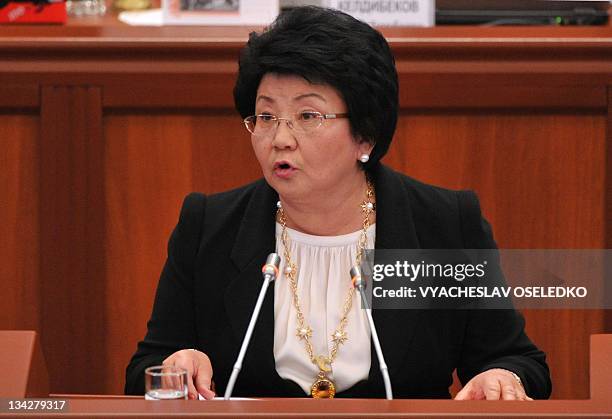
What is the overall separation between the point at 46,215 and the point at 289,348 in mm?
715

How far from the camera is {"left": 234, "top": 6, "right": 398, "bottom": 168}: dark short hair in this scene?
166 cm

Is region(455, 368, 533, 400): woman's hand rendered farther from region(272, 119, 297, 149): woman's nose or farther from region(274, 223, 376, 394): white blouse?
region(272, 119, 297, 149): woman's nose

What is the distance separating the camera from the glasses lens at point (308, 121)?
1674 mm

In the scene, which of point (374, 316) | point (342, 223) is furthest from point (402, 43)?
point (374, 316)

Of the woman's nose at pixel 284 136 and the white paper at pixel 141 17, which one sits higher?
the white paper at pixel 141 17

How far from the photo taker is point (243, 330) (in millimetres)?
1734

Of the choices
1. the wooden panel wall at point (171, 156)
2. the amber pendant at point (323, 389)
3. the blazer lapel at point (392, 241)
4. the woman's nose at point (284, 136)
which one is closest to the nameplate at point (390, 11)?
the wooden panel wall at point (171, 156)

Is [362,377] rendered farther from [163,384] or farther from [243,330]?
[163,384]

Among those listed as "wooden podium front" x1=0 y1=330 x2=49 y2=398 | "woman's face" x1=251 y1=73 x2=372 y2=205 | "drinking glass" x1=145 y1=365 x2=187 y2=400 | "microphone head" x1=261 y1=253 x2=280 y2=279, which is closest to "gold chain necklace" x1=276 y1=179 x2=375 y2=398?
"woman's face" x1=251 y1=73 x2=372 y2=205

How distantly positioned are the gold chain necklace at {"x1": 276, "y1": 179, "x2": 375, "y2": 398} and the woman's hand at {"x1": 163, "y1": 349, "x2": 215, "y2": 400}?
0.62ft

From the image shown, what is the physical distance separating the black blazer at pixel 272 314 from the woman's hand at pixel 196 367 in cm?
13

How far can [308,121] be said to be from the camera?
1.68 meters

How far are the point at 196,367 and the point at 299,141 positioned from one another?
0.37 meters

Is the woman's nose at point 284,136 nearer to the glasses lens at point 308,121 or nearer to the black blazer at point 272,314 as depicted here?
the glasses lens at point 308,121
